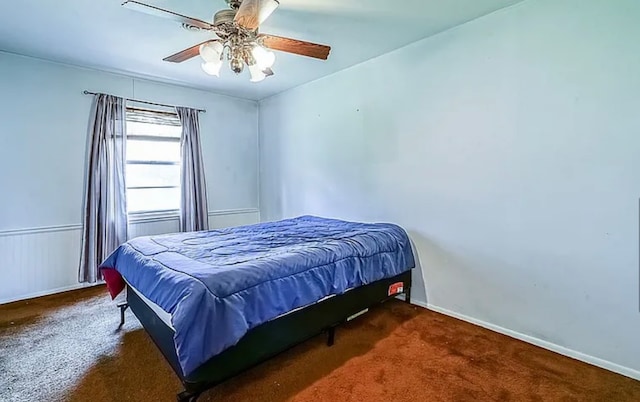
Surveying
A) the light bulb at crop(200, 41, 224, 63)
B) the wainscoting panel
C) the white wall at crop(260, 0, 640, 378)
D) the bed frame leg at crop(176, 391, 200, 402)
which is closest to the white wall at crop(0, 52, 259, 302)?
the wainscoting panel

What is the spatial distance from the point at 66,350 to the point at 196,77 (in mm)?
3004

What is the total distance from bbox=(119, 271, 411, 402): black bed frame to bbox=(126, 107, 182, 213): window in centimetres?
173

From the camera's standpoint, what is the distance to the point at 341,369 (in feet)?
6.56

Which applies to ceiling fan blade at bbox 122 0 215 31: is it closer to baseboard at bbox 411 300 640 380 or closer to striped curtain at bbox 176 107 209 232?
striped curtain at bbox 176 107 209 232

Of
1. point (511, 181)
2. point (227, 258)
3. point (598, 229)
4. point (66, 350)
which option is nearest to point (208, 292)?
point (227, 258)

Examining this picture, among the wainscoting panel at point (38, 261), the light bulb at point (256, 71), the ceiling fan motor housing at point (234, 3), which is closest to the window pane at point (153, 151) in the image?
the wainscoting panel at point (38, 261)

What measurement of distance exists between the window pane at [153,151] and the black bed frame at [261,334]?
2011mm

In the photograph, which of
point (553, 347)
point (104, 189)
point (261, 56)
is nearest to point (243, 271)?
point (261, 56)

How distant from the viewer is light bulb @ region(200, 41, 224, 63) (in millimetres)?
2041

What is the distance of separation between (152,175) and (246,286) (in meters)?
2.97

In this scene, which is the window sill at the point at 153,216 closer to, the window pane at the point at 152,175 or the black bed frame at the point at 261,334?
the window pane at the point at 152,175

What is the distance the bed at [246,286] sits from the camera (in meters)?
1.56

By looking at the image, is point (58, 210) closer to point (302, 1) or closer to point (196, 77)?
point (196, 77)

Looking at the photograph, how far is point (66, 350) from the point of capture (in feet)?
7.36
